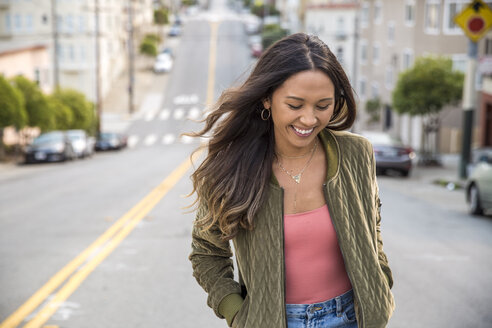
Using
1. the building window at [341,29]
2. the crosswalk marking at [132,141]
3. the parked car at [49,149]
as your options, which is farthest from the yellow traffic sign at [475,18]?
the building window at [341,29]

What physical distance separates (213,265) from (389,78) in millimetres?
46230

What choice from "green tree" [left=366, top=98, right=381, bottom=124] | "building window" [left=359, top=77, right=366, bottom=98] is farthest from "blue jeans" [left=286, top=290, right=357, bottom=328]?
"building window" [left=359, top=77, right=366, bottom=98]

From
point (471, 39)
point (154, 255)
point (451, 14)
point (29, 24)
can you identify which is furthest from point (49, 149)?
point (29, 24)

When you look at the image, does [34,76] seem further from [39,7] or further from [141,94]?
[141,94]

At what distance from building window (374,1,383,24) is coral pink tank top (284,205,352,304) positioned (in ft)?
160

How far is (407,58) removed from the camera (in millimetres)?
42906

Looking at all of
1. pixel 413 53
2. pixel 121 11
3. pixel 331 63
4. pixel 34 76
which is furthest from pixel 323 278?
pixel 121 11

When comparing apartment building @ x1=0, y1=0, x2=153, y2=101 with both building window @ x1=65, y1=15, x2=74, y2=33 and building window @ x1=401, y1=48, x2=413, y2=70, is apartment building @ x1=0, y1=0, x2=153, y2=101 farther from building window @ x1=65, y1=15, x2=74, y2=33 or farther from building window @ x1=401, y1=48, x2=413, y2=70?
building window @ x1=401, y1=48, x2=413, y2=70

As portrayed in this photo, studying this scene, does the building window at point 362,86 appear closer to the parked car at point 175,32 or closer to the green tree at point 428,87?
the green tree at point 428,87

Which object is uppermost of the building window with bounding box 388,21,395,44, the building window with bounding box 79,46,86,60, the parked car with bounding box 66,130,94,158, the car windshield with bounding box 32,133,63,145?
the building window with bounding box 388,21,395,44

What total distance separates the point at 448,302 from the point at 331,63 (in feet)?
15.4

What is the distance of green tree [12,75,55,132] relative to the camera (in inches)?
1314

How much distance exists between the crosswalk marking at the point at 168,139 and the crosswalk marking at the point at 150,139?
28.8 inches

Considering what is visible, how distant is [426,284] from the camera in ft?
25.0
